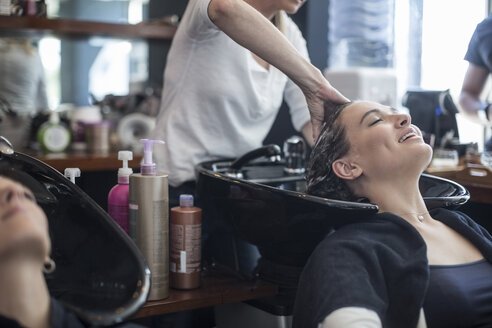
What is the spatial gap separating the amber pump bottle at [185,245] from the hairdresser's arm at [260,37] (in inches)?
15.2

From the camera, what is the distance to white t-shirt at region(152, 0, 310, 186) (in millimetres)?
1781

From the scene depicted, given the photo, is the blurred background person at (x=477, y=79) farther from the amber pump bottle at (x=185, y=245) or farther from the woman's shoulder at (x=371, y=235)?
the amber pump bottle at (x=185, y=245)

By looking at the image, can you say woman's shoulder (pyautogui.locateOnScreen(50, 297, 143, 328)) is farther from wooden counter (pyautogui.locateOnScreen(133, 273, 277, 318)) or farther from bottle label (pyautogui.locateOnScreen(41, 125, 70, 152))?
bottle label (pyautogui.locateOnScreen(41, 125, 70, 152))

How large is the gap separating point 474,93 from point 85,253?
2212mm

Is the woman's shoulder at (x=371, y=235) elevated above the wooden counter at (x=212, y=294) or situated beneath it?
elevated above

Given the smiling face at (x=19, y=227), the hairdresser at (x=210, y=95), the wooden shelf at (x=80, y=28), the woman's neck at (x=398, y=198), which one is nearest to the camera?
the smiling face at (x=19, y=227)

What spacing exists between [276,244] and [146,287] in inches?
21.4

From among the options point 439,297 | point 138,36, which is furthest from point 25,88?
point 439,297

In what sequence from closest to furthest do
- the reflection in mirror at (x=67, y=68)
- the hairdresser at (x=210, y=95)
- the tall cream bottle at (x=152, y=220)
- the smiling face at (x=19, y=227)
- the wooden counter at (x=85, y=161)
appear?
the smiling face at (x=19, y=227)
the tall cream bottle at (x=152, y=220)
the hairdresser at (x=210, y=95)
the wooden counter at (x=85, y=161)
the reflection in mirror at (x=67, y=68)

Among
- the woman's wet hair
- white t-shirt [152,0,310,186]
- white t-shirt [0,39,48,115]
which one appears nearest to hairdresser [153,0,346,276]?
white t-shirt [152,0,310,186]

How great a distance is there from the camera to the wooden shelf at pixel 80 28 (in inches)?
127

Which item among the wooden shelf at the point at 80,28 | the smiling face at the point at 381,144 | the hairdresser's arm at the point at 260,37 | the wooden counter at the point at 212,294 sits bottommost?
the wooden counter at the point at 212,294

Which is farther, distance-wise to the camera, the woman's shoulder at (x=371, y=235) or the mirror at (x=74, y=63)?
the mirror at (x=74, y=63)

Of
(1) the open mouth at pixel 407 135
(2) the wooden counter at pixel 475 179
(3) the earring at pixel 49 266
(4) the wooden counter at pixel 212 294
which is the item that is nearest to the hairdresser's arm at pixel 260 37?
(1) the open mouth at pixel 407 135
